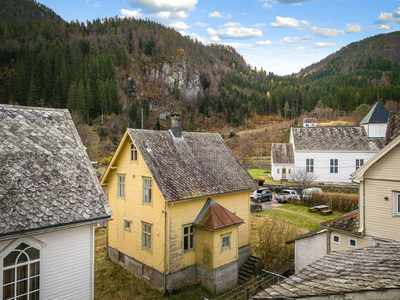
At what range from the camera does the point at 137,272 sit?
15883 mm

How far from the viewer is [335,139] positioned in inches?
1709

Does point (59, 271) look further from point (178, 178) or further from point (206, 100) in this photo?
point (206, 100)

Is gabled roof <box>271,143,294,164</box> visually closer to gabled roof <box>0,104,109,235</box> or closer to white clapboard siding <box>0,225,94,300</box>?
gabled roof <box>0,104,109,235</box>

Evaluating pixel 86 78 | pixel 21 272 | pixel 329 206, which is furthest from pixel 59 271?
pixel 86 78

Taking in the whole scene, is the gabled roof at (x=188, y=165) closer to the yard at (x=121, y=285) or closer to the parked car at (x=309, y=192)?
the yard at (x=121, y=285)

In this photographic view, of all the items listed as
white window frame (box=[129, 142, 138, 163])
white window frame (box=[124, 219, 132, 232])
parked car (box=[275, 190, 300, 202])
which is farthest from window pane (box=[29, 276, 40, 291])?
parked car (box=[275, 190, 300, 202])

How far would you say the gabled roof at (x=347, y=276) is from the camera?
14.2 feet

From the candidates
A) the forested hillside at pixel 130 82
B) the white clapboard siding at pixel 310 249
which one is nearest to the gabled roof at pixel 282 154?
the white clapboard siding at pixel 310 249

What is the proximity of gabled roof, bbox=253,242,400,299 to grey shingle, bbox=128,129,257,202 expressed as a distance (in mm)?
8665

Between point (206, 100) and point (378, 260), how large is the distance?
140 m

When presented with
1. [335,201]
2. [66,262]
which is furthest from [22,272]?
[335,201]

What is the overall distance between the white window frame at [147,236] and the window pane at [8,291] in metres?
7.83

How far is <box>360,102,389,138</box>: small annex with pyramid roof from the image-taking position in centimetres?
4134

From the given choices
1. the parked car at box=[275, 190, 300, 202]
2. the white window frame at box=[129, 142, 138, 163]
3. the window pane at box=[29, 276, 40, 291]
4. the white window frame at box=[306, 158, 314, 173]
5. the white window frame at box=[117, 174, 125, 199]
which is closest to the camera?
the window pane at box=[29, 276, 40, 291]
